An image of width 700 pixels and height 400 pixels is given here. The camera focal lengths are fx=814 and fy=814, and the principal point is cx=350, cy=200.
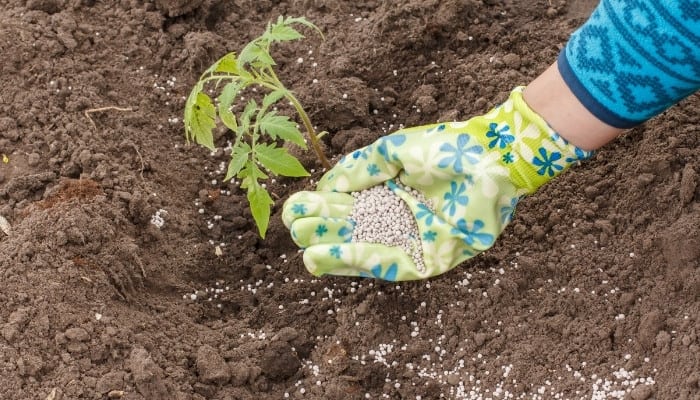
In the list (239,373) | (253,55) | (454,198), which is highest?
(253,55)

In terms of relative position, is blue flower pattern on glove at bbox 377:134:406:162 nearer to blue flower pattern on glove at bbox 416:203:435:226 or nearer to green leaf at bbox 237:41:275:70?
blue flower pattern on glove at bbox 416:203:435:226

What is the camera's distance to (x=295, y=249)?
2.63 meters

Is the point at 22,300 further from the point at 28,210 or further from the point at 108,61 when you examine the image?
the point at 108,61

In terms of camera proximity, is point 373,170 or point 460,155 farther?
point 373,170

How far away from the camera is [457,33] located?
2943 mm

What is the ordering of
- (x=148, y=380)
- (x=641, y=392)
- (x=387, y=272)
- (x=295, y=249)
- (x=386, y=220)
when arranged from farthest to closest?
(x=295, y=249), (x=386, y=220), (x=387, y=272), (x=148, y=380), (x=641, y=392)

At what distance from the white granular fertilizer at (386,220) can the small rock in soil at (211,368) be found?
529 millimetres

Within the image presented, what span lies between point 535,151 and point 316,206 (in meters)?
0.66

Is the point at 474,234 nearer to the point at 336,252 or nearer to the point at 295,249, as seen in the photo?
the point at 336,252

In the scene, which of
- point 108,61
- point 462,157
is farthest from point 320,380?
point 108,61

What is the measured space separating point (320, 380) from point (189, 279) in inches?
22.5

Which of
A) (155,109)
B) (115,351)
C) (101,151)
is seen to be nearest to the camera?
(115,351)

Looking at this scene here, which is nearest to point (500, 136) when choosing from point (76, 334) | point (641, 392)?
point (641, 392)

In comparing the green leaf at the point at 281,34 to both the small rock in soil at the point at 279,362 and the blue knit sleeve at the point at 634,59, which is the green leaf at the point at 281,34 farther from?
the small rock in soil at the point at 279,362
